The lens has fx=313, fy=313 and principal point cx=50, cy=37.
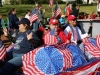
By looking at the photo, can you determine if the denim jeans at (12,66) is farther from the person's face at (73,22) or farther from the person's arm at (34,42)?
the person's face at (73,22)

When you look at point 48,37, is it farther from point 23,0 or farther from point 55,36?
point 23,0

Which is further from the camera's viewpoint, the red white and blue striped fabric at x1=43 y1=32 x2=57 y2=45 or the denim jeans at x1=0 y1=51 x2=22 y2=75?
the red white and blue striped fabric at x1=43 y1=32 x2=57 y2=45

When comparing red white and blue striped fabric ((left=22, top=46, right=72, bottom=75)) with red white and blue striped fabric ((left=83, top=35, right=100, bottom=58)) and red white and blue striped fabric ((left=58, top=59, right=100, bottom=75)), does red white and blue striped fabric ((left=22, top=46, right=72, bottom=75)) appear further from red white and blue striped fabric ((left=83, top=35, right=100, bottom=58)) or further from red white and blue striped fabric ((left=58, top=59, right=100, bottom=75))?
red white and blue striped fabric ((left=83, top=35, right=100, bottom=58))

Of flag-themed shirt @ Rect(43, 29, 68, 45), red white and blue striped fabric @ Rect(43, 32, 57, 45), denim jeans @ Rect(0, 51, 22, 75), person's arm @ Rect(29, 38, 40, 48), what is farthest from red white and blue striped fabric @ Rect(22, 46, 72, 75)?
red white and blue striped fabric @ Rect(43, 32, 57, 45)

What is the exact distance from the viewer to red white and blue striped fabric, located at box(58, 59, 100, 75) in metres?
6.25

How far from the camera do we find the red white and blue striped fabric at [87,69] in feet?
20.5

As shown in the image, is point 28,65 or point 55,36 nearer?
point 28,65

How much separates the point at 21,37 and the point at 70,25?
1.83 meters

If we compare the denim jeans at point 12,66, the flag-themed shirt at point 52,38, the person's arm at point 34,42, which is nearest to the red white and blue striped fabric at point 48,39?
the flag-themed shirt at point 52,38

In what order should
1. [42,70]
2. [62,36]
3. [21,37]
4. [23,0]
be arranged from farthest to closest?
[23,0], [62,36], [21,37], [42,70]

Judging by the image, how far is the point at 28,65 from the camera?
21.0 feet

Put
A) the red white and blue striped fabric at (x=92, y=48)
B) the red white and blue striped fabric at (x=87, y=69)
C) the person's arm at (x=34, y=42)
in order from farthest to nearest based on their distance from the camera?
1. the red white and blue striped fabric at (x=92, y=48)
2. the person's arm at (x=34, y=42)
3. the red white and blue striped fabric at (x=87, y=69)

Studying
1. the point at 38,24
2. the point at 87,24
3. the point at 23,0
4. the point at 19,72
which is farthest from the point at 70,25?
the point at 23,0

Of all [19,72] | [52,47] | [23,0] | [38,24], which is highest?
[52,47]
